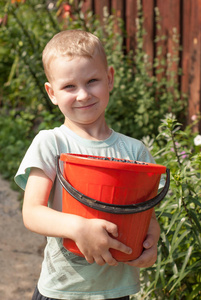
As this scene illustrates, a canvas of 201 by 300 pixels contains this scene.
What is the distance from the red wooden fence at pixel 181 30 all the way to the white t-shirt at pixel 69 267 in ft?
9.32

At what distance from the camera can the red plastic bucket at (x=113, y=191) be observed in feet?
4.33

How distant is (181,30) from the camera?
14.8 ft

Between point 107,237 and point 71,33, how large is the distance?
0.79m

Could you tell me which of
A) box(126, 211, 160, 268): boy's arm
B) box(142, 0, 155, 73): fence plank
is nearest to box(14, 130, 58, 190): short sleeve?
box(126, 211, 160, 268): boy's arm

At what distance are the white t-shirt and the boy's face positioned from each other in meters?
0.10

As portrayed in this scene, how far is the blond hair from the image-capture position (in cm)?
152

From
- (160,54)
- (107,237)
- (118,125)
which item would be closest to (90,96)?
(107,237)

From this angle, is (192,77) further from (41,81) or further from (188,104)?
(41,81)

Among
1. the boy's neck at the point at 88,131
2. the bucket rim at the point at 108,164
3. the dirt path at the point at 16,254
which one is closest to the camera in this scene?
the bucket rim at the point at 108,164

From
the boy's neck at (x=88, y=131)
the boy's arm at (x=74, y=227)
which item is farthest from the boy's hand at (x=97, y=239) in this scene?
the boy's neck at (x=88, y=131)

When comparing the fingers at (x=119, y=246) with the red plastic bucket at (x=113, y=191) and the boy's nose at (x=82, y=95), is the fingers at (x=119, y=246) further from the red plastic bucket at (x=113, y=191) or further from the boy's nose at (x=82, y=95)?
the boy's nose at (x=82, y=95)

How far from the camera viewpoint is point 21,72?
4953mm

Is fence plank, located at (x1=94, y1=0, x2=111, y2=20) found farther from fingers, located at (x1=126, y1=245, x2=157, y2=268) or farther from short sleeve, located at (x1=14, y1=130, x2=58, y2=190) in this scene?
fingers, located at (x1=126, y1=245, x2=157, y2=268)

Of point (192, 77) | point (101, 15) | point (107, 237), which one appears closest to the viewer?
point (107, 237)
